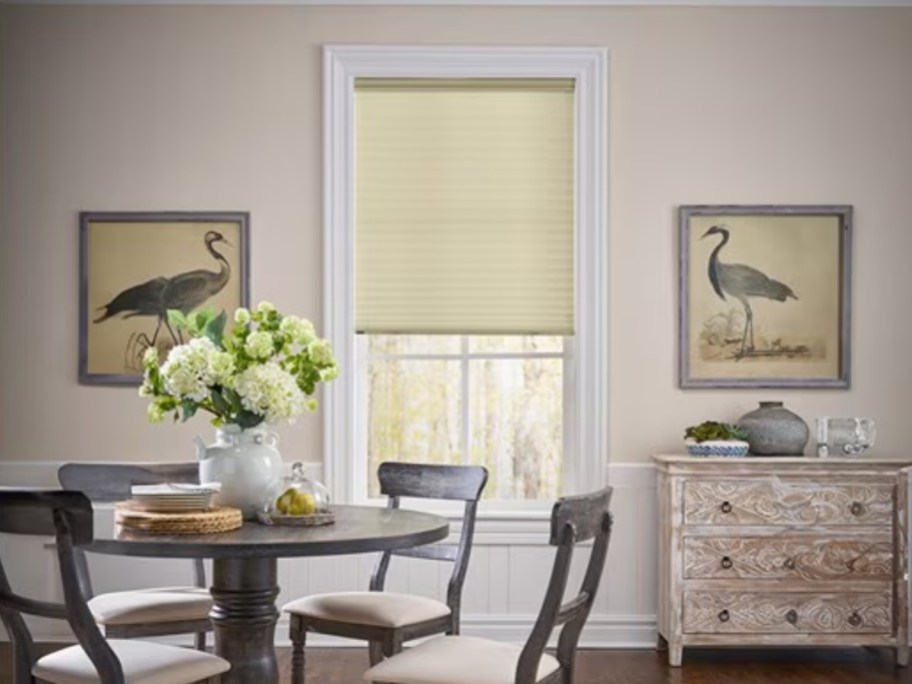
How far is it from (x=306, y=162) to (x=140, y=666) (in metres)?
3.07

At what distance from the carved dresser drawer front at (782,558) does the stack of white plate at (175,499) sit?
2.46 meters

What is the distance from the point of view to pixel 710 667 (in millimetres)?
5609

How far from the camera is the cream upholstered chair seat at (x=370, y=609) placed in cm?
414

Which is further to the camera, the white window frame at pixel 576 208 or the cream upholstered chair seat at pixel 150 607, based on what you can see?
the white window frame at pixel 576 208

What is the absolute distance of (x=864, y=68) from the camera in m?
6.07

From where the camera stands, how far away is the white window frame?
600cm

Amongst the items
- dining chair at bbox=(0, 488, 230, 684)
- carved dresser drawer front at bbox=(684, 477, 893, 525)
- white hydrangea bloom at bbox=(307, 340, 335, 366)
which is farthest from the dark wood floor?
dining chair at bbox=(0, 488, 230, 684)

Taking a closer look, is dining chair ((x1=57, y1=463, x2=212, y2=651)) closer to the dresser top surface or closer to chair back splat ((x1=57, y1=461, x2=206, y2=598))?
chair back splat ((x1=57, y1=461, x2=206, y2=598))

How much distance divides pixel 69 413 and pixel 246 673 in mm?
2543

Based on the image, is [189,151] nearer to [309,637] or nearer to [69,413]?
[69,413]

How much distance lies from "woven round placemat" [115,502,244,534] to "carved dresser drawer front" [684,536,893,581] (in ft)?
8.07

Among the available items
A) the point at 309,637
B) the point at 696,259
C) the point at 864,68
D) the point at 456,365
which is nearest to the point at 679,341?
the point at 696,259

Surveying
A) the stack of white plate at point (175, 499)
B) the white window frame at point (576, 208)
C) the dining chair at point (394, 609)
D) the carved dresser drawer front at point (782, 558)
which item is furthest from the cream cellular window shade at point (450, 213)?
the stack of white plate at point (175, 499)

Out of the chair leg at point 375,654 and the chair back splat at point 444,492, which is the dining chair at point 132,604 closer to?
the chair leg at point 375,654
